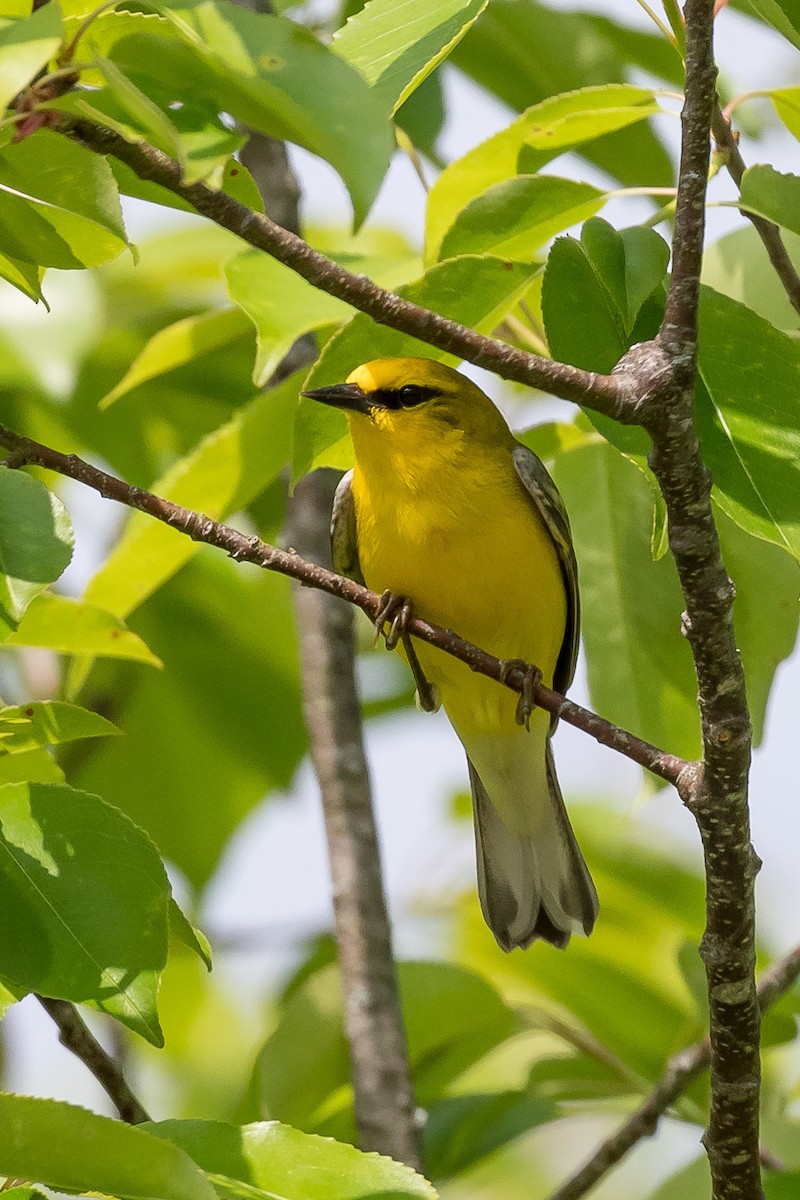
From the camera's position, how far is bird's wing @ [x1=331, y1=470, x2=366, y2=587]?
4234 mm

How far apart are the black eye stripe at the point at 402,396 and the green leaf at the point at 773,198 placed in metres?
1.58

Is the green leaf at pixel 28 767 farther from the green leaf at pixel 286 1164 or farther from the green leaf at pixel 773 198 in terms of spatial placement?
the green leaf at pixel 773 198

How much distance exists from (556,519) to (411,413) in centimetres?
50

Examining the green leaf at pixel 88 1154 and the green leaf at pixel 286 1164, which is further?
the green leaf at pixel 286 1164

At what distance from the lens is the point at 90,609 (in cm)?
285

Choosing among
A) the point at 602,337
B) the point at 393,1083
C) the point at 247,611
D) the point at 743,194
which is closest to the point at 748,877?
the point at 602,337

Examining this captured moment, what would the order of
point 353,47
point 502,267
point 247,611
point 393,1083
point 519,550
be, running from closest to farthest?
point 353,47 < point 502,267 < point 393,1083 < point 519,550 < point 247,611

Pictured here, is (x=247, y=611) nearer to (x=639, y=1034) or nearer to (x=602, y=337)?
(x=639, y=1034)

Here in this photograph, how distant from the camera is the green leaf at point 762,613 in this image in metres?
3.09

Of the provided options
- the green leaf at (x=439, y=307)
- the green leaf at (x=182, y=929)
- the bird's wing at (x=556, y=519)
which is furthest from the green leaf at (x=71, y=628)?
the bird's wing at (x=556, y=519)

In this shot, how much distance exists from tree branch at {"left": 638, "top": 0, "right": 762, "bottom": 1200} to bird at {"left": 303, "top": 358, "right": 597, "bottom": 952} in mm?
1238

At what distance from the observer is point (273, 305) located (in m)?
2.73

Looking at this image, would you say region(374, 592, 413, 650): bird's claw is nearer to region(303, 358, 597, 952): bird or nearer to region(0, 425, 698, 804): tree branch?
region(303, 358, 597, 952): bird

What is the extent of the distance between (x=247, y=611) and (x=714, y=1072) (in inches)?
112
